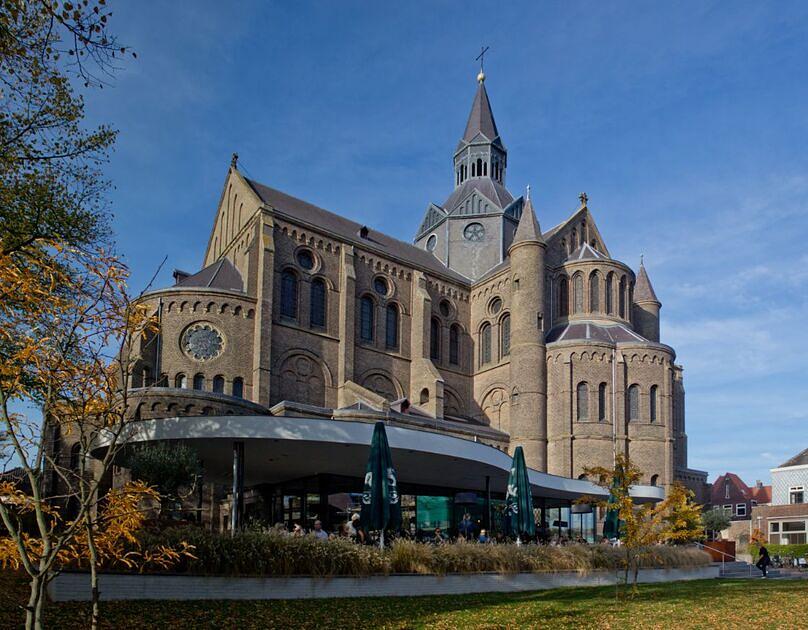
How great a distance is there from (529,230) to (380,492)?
32471 mm

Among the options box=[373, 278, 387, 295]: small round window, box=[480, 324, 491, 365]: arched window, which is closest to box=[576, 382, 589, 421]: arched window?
box=[480, 324, 491, 365]: arched window

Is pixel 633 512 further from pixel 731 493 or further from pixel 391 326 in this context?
pixel 731 493

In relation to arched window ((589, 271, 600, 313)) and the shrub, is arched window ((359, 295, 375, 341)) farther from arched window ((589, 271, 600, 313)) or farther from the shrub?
the shrub

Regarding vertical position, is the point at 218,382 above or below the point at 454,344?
below

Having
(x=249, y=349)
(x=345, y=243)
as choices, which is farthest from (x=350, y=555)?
(x=345, y=243)

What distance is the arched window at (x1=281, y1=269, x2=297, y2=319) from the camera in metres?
41.5

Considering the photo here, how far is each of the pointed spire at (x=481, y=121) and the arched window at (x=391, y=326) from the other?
19199 millimetres

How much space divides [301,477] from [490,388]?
2452cm

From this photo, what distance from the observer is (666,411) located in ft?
149

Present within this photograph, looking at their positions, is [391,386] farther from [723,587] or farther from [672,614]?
[672,614]

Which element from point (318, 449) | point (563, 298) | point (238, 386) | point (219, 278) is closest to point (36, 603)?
point (318, 449)

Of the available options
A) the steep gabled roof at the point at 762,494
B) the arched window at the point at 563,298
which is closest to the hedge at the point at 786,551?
the arched window at the point at 563,298

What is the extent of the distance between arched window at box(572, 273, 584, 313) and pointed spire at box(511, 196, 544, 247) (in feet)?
11.6

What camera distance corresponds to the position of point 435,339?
50219 mm
